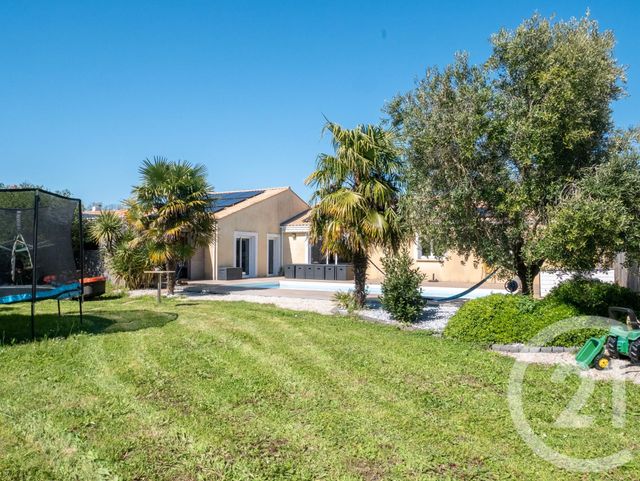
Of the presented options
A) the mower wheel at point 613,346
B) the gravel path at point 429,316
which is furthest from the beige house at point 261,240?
the mower wheel at point 613,346

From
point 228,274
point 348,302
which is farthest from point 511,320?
point 228,274

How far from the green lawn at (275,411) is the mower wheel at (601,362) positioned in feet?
1.44

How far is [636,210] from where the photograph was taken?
21.2 ft

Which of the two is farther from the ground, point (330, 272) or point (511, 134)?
point (511, 134)

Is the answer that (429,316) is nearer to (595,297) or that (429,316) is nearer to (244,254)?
(595,297)

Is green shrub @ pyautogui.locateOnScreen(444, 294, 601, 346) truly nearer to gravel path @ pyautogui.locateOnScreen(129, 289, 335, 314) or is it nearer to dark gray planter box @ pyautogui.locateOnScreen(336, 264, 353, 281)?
gravel path @ pyautogui.locateOnScreen(129, 289, 335, 314)

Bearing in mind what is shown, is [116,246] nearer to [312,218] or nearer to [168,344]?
[312,218]

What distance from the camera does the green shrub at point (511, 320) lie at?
764 centimetres

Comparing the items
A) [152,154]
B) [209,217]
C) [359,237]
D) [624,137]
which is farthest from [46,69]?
[624,137]

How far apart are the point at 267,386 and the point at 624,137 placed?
276 inches

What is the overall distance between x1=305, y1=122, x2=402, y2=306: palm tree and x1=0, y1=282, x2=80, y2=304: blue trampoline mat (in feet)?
18.0

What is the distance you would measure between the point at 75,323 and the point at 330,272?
1395 cm

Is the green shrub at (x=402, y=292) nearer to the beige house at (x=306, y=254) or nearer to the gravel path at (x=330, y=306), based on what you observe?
the gravel path at (x=330, y=306)

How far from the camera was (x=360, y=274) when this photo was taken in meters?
11.9
